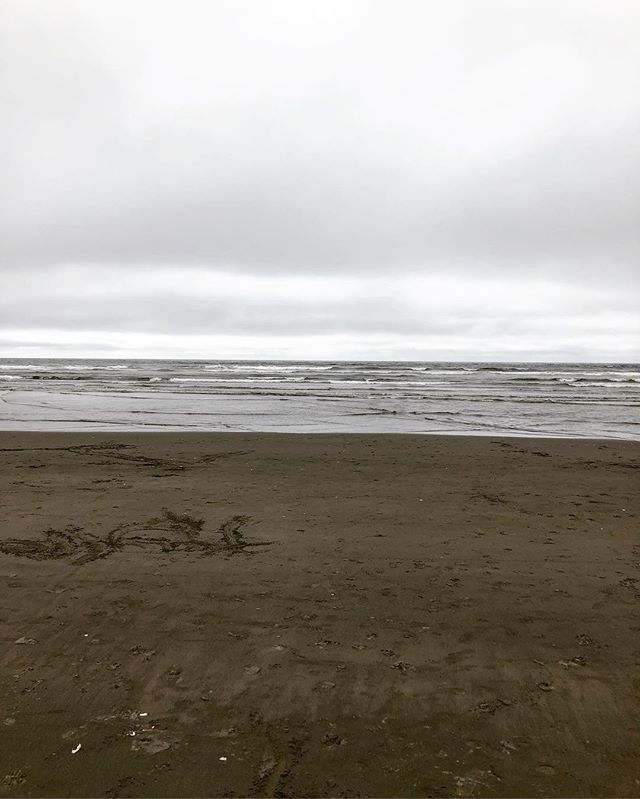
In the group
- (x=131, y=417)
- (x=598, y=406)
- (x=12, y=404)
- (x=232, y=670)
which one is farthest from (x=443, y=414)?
(x=232, y=670)

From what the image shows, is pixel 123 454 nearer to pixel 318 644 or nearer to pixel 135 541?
pixel 135 541

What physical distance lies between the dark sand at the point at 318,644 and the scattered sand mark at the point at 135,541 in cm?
4

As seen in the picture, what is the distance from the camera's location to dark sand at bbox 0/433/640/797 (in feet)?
9.67

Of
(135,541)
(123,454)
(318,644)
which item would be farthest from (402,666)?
(123,454)

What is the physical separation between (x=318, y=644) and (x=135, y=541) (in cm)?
294

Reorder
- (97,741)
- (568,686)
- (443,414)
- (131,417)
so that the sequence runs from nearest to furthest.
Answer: (97,741), (568,686), (131,417), (443,414)

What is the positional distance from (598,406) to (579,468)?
1776 cm

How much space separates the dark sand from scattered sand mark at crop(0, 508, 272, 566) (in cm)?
4

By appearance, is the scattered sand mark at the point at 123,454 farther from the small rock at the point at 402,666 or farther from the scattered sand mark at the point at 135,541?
the small rock at the point at 402,666

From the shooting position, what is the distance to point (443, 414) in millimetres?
22188

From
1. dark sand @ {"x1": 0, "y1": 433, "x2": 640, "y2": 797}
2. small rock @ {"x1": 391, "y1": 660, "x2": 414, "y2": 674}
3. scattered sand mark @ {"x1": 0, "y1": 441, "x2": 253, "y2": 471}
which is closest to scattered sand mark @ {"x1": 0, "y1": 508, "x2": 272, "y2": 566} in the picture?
dark sand @ {"x1": 0, "y1": 433, "x2": 640, "y2": 797}

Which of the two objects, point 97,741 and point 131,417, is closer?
point 97,741

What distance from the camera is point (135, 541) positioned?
20.6 feet

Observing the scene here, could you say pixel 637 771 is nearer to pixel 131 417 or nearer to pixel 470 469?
pixel 470 469
